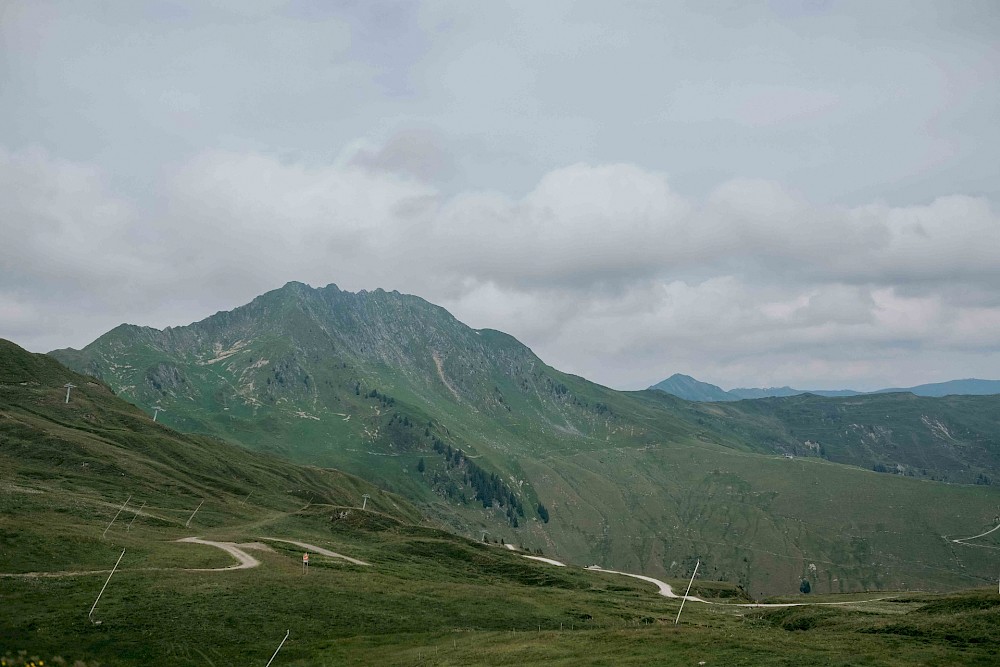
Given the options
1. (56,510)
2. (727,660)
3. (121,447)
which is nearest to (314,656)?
(727,660)

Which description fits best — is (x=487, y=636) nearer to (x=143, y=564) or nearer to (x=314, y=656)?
(x=314, y=656)

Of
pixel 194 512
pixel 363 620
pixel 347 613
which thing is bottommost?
pixel 363 620

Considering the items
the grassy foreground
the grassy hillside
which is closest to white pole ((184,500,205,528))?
the grassy hillside

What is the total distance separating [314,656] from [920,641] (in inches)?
2099

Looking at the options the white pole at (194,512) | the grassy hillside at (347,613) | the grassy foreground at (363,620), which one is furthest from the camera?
the white pole at (194,512)

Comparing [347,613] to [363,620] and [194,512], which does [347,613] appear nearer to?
[363,620]

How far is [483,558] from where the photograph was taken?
449 feet

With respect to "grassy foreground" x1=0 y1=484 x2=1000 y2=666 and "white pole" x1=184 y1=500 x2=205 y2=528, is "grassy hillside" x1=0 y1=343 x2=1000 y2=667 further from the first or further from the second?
"white pole" x1=184 y1=500 x2=205 y2=528

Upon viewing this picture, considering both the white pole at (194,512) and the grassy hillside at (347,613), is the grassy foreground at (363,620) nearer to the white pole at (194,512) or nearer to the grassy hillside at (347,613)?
the grassy hillside at (347,613)

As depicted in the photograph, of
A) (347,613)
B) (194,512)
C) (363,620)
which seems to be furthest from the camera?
(194,512)

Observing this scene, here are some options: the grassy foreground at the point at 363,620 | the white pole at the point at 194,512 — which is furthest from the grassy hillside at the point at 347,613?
the white pole at the point at 194,512

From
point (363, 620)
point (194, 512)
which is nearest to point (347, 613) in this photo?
point (363, 620)

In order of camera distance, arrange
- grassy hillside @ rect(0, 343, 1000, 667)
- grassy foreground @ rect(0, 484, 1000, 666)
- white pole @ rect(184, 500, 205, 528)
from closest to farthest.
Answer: grassy foreground @ rect(0, 484, 1000, 666) < grassy hillside @ rect(0, 343, 1000, 667) < white pole @ rect(184, 500, 205, 528)

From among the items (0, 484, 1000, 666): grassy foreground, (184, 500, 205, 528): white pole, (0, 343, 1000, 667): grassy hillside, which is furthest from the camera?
(184, 500, 205, 528): white pole
